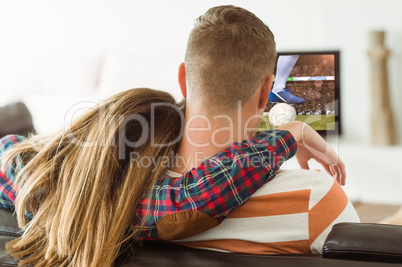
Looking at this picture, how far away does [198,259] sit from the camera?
2.81ft

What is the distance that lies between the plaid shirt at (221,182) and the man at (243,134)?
15 mm

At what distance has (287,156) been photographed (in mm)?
957

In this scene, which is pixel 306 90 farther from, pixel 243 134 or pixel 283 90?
pixel 243 134

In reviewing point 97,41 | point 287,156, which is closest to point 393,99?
point 97,41

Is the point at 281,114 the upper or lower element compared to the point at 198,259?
upper

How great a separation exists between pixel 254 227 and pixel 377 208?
82.8 inches

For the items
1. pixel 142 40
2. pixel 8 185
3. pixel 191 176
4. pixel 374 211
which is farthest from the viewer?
pixel 142 40

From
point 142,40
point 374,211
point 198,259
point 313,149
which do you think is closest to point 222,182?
point 198,259

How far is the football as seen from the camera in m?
1.28

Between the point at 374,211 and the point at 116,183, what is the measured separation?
2044 millimetres

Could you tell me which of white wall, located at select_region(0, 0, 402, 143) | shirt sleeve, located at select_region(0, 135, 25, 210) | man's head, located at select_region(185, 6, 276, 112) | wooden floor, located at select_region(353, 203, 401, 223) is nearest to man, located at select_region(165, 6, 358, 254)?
man's head, located at select_region(185, 6, 276, 112)

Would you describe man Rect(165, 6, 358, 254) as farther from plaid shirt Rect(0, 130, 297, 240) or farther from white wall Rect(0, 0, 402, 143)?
white wall Rect(0, 0, 402, 143)

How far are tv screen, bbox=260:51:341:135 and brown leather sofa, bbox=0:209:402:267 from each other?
40cm

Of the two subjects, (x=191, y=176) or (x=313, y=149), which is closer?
(x=191, y=176)
